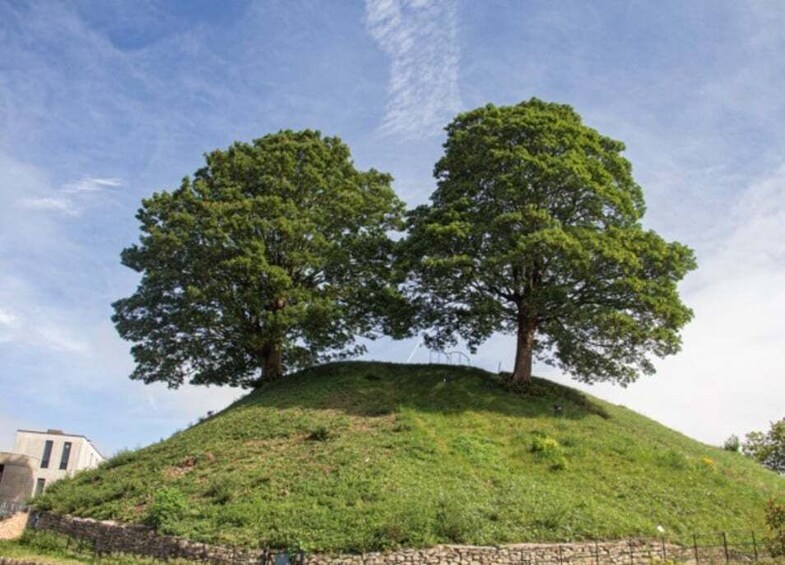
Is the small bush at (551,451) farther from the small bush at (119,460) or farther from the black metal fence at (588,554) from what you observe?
the small bush at (119,460)

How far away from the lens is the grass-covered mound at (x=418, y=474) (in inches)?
789

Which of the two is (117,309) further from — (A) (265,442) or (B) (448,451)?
(B) (448,451)

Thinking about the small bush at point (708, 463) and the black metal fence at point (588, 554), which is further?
the small bush at point (708, 463)

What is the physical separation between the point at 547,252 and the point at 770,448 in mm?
34616

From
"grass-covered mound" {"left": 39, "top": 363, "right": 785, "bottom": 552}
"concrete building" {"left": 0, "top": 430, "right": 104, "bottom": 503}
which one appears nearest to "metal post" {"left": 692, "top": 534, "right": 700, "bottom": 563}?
"grass-covered mound" {"left": 39, "top": 363, "right": 785, "bottom": 552}

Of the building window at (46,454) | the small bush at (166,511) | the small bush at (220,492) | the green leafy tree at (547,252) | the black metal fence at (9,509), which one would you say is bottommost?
the black metal fence at (9,509)

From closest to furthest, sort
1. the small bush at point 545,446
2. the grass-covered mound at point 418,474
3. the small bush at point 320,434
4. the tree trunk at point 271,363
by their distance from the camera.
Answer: the grass-covered mound at point 418,474 → the small bush at point 545,446 → the small bush at point 320,434 → the tree trunk at point 271,363

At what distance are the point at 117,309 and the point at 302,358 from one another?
10406mm

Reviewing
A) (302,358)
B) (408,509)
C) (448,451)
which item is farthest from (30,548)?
(302,358)

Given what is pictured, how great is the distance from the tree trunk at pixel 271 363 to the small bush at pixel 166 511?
590 inches

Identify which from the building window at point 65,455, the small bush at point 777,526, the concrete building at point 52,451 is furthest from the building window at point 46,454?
the small bush at point 777,526

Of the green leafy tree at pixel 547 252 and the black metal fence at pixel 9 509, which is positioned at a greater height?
the green leafy tree at pixel 547 252

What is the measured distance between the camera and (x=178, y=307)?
119 feet

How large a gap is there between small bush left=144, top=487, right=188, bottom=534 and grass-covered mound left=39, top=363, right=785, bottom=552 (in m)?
0.05
